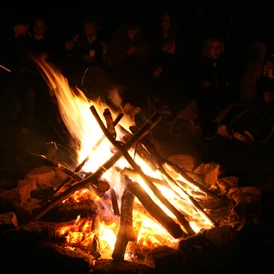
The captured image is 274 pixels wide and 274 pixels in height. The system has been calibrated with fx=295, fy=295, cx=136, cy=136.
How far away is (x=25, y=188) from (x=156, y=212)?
80.9 inches

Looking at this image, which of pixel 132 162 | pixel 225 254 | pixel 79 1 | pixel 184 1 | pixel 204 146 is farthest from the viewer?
pixel 79 1

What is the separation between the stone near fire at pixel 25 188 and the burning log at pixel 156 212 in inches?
62.3

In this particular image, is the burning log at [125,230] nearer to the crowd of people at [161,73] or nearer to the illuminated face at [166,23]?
the crowd of people at [161,73]

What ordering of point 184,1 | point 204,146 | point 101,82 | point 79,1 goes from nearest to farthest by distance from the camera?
point 204,146 < point 101,82 < point 184,1 < point 79,1

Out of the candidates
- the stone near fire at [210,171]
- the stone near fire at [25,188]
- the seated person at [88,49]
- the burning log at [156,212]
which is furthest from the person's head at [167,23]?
the stone near fire at [25,188]

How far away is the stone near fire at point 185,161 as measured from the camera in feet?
16.4

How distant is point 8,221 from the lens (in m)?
3.16

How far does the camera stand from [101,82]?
6.05 meters

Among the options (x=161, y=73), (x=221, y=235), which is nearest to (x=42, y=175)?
(x=221, y=235)

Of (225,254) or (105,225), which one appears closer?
(225,254)

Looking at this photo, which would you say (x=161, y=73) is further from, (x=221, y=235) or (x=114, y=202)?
(x=221, y=235)

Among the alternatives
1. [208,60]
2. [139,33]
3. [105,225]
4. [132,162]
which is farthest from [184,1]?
[105,225]

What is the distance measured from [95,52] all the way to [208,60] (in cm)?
233

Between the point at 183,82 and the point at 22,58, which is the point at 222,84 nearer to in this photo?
the point at 183,82
